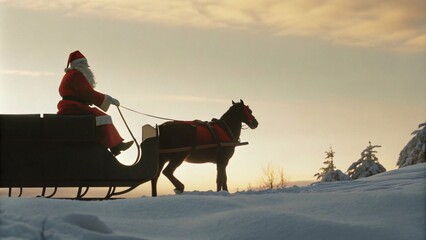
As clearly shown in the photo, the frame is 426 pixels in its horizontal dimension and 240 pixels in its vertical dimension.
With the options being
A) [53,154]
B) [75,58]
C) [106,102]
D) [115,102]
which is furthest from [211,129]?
[53,154]

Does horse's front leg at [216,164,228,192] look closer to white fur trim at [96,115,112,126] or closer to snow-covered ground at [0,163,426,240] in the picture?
white fur trim at [96,115,112,126]

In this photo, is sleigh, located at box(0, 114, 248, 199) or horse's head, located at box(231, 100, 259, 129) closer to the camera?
sleigh, located at box(0, 114, 248, 199)

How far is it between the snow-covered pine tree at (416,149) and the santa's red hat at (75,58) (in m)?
8.24

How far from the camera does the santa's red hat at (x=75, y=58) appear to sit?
323 inches

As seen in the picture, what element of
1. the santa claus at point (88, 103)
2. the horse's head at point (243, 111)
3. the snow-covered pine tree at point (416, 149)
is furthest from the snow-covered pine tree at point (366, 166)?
the santa claus at point (88, 103)

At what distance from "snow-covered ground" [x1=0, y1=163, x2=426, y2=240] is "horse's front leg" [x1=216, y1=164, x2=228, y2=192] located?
3.83 metres

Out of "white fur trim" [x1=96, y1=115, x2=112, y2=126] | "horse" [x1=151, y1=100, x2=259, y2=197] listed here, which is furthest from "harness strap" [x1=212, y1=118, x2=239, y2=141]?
"white fur trim" [x1=96, y1=115, x2=112, y2=126]

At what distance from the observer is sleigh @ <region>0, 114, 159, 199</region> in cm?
725

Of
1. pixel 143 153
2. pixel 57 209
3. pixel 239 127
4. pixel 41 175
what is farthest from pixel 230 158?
pixel 57 209

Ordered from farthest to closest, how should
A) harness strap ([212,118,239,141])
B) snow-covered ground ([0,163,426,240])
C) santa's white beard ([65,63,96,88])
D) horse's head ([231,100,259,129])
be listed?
horse's head ([231,100,259,129])
harness strap ([212,118,239,141])
santa's white beard ([65,63,96,88])
snow-covered ground ([0,163,426,240])

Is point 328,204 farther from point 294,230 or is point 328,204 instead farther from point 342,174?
point 342,174

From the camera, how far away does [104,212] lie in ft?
15.9

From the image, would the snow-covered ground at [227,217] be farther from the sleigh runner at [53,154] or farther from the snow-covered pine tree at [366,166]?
the snow-covered pine tree at [366,166]

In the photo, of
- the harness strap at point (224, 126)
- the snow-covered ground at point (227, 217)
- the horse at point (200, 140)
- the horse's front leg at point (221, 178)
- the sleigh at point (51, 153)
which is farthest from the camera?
the harness strap at point (224, 126)
